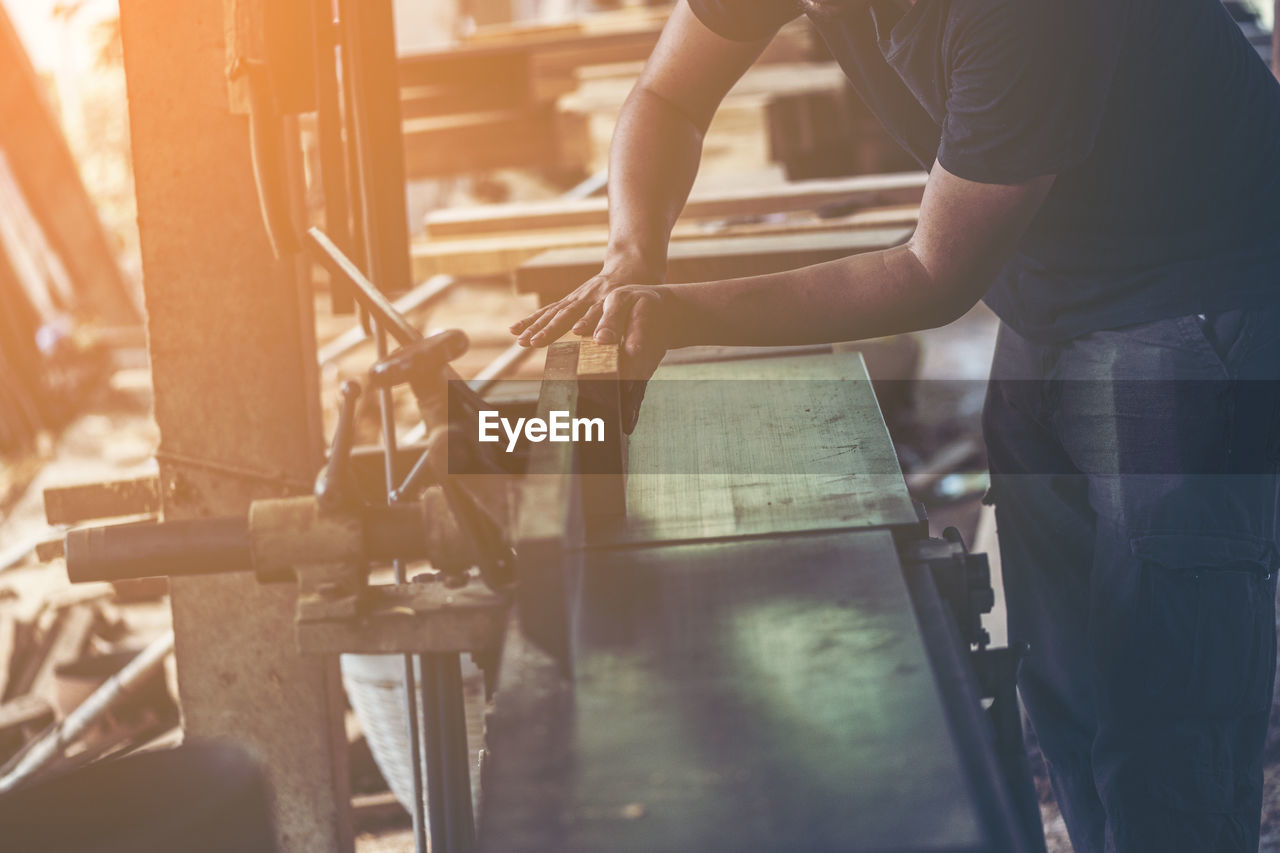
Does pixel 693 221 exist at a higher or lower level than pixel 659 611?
lower

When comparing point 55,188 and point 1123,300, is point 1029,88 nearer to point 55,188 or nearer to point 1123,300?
point 1123,300

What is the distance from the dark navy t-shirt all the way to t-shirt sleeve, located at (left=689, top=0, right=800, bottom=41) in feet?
0.46

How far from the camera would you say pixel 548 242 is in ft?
9.04

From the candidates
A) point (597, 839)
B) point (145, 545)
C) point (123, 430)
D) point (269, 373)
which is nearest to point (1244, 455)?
point (597, 839)

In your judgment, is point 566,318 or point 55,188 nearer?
point 566,318

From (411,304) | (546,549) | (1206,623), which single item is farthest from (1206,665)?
(411,304)

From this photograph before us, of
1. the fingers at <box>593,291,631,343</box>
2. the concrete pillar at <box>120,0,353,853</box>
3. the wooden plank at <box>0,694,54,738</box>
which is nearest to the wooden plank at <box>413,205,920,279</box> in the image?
the concrete pillar at <box>120,0,353,853</box>

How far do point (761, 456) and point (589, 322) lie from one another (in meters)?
0.28

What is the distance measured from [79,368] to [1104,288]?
6.73 m

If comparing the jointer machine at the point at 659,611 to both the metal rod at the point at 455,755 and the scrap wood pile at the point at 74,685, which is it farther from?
the scrap wood pile at the point at 74,685

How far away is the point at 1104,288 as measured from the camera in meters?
1.67

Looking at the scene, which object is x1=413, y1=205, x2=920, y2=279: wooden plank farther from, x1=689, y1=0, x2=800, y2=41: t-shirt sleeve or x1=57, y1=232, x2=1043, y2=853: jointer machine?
x1=57, y1=232, x2=1043, y2=853: jointer machine

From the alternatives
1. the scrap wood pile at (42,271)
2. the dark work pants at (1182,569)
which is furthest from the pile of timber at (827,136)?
the scrap wood pile at (42,271)

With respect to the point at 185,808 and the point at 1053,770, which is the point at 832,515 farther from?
the point at 1053,770
